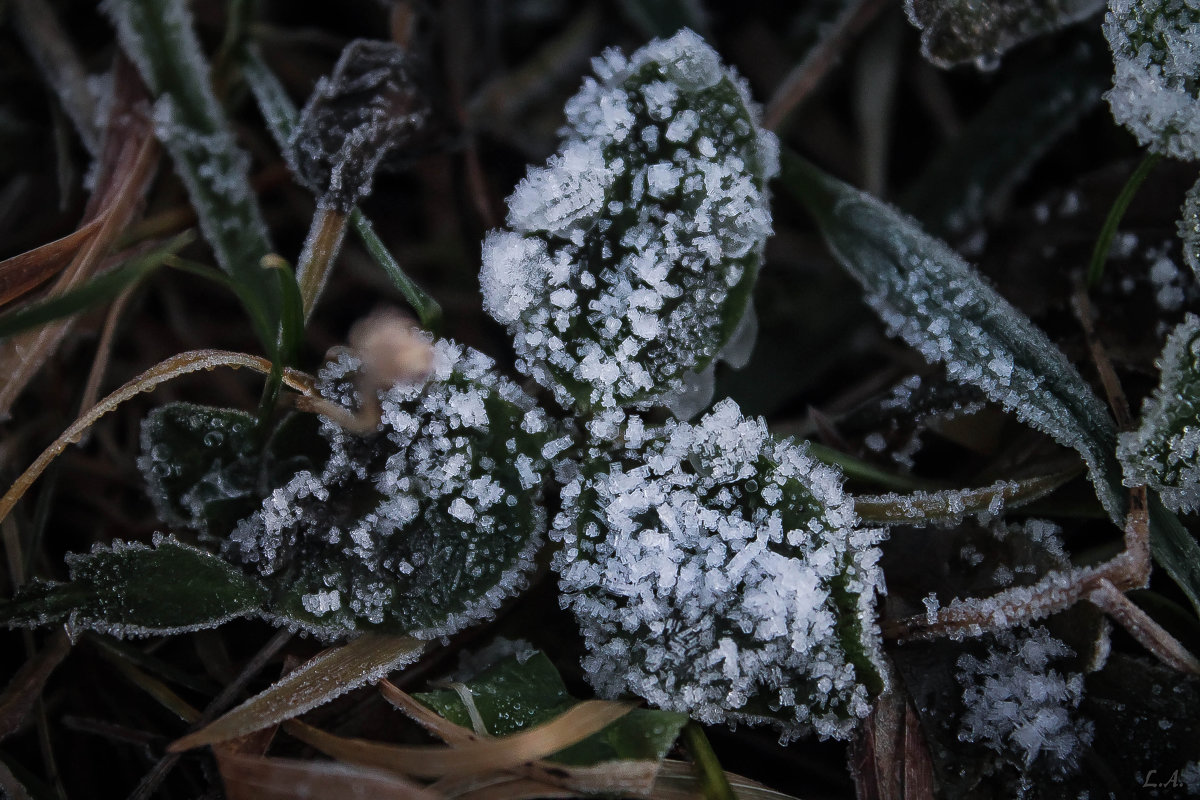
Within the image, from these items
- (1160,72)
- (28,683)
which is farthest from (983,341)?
(28,683)

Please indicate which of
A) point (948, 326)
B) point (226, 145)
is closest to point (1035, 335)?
point (948, 326)

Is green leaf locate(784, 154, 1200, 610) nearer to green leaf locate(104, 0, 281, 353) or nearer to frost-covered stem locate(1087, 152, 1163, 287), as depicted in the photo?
frost-covered stem locate(1087, 152, 1163, 287)

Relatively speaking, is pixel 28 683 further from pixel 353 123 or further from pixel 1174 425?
pixel 1174 425

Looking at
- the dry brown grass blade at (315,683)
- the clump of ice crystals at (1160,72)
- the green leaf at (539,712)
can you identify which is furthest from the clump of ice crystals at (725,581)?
the clump of ice crystals at (1160,72)

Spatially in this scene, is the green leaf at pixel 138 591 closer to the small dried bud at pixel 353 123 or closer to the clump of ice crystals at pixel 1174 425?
the small dried bud at pixel 353 123

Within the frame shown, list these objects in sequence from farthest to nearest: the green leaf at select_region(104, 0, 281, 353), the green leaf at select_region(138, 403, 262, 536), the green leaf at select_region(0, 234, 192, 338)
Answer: the green leaf at select_region(104, 0, 281, 353)
the green leaf at select_region(138, 403, 262, 536)
the green leaf at select_region(0, 234, 192, 338)

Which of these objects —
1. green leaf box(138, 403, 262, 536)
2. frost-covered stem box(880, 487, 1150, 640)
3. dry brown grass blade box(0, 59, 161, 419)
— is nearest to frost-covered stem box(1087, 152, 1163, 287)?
frost-covered stem box(880, 487, 1150, 640)
